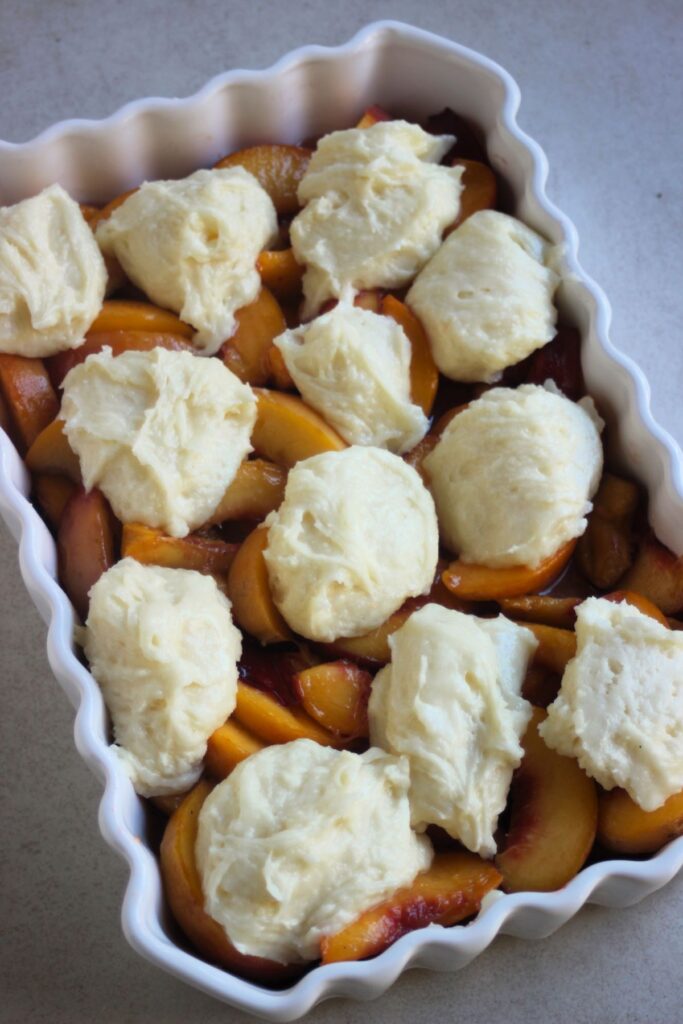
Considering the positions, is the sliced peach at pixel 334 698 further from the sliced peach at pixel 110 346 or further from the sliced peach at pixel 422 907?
the sliced peach at pixel 110 346

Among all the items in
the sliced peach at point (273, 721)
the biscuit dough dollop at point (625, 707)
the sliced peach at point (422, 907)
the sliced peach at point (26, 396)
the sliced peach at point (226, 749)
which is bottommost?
the sliced peach at point (422, 907)

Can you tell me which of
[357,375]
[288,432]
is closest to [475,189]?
[357,375]

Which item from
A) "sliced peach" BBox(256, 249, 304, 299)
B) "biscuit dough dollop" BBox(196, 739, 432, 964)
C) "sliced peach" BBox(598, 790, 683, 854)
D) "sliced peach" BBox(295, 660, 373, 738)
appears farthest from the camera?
"sliced peach" BBox(256, 249, 304, 299)

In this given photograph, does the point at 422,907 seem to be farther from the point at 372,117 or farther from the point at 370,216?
the point at 372,117

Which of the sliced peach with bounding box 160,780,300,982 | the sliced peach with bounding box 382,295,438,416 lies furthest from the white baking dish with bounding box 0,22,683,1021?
the sliced peach with bounding box 382,295,438,416

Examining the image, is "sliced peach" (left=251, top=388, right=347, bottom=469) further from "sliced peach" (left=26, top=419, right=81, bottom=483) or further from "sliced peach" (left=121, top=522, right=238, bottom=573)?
"sliced peach" (left=26, top=419, right=81, bottom=483)

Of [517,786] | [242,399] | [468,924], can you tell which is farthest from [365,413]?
[468,924]

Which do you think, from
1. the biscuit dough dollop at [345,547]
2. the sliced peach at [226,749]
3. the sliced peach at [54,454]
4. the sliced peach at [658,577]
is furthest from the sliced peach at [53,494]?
the sliced peach at [658,577]
